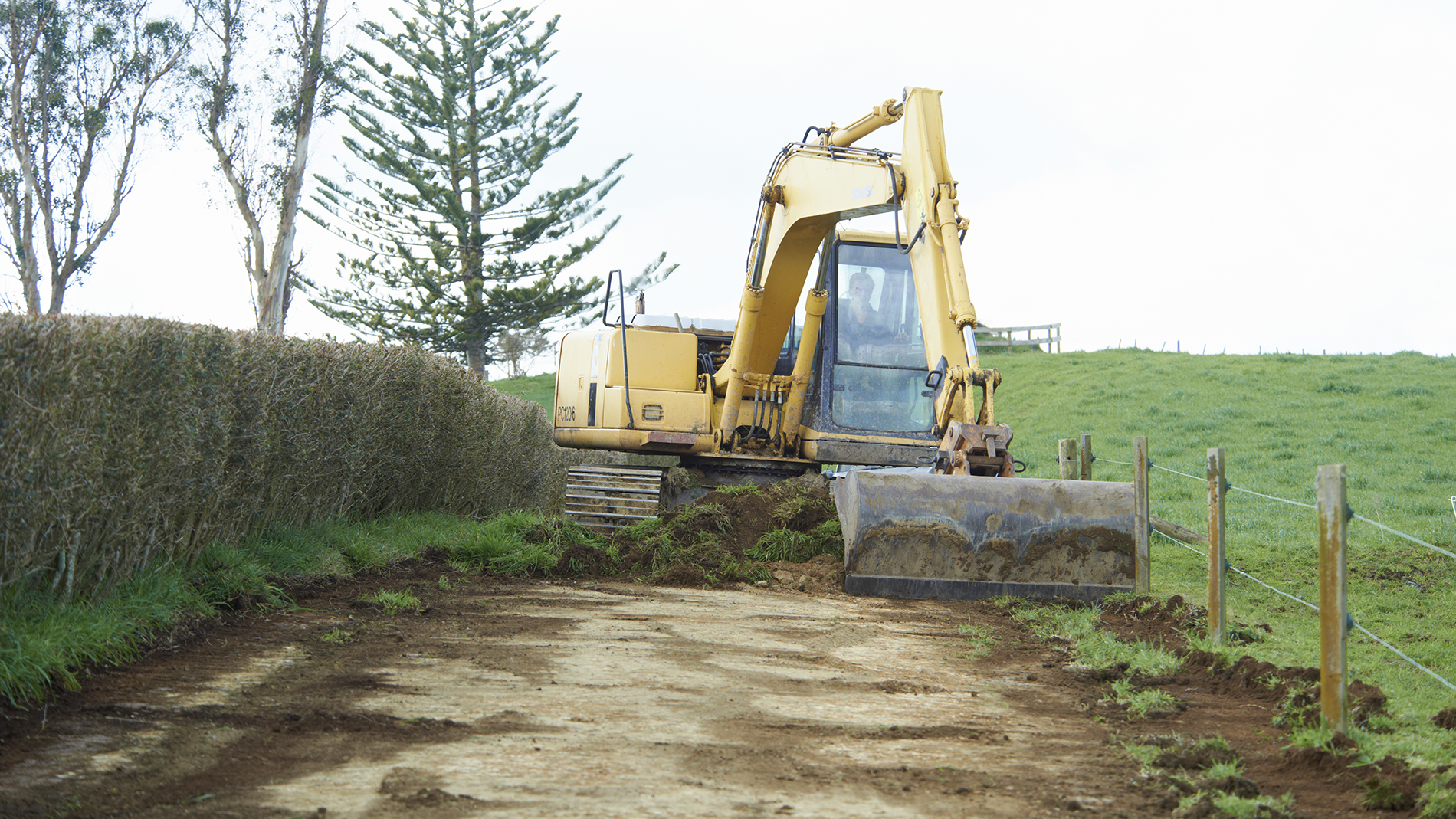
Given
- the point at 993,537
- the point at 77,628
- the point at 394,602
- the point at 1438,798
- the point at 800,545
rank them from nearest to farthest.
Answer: the point at 1438,798
the point at 77,628
the point at 394,602
the point at 993,537
the point at 800,545

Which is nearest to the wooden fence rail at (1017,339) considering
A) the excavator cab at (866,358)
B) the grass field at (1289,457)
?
the grass field at (1289,457)

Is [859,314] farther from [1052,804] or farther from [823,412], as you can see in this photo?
[1052,804]

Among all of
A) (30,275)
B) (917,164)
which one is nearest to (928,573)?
(917,164)

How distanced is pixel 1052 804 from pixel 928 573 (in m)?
4.24

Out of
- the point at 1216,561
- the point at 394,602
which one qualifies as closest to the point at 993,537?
the point at 1216,561

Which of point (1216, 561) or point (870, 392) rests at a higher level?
point (870, 392)

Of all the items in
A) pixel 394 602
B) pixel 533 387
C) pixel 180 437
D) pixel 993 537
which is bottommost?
pixel 394 602

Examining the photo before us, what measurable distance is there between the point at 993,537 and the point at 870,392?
3733mm

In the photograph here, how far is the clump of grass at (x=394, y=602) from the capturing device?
6.83 m

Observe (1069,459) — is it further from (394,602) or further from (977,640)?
(394,602)

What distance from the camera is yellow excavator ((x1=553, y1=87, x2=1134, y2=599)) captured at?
7664 mm

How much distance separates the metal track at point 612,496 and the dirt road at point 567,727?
394cm

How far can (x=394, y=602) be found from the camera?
694 centimetres

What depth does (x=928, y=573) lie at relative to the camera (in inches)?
304
